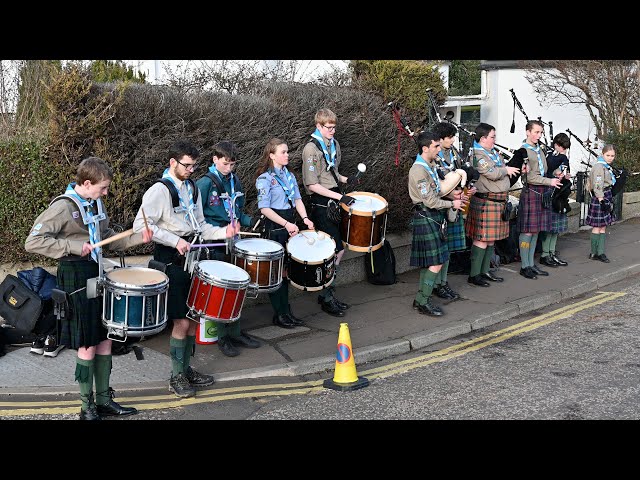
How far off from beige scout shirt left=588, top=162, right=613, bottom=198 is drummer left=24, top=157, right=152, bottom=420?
7751 mm

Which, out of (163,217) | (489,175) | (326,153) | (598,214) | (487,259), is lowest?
(487,259)

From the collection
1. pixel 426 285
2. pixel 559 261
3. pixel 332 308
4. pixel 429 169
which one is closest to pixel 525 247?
pixel 559 261

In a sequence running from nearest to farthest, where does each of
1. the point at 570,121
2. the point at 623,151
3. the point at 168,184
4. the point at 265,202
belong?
the point at 168,184
the point at 265,202
the point at 623,151
the point at 570,121

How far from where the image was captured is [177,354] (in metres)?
6.69

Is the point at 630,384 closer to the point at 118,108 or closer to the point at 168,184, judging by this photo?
the point at 168,184

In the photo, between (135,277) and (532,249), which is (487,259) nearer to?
(532,249)

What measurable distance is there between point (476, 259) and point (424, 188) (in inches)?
82.4

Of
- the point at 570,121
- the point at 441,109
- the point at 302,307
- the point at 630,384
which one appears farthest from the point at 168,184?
the point at 570,121

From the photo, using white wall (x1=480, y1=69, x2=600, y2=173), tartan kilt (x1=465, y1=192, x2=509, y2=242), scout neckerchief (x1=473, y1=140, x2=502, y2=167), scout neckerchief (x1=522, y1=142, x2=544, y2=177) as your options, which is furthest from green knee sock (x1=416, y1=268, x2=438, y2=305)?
white wall (x1=480, y1=69, x2=600, y2=173)

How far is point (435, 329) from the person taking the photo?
864 centimetres

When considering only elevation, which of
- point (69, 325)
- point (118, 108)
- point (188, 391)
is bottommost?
point (188, 391)

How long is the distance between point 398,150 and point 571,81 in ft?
28.0

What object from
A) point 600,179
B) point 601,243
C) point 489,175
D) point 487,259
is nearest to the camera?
point 489,175

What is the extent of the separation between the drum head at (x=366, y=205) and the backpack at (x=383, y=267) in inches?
68.7
